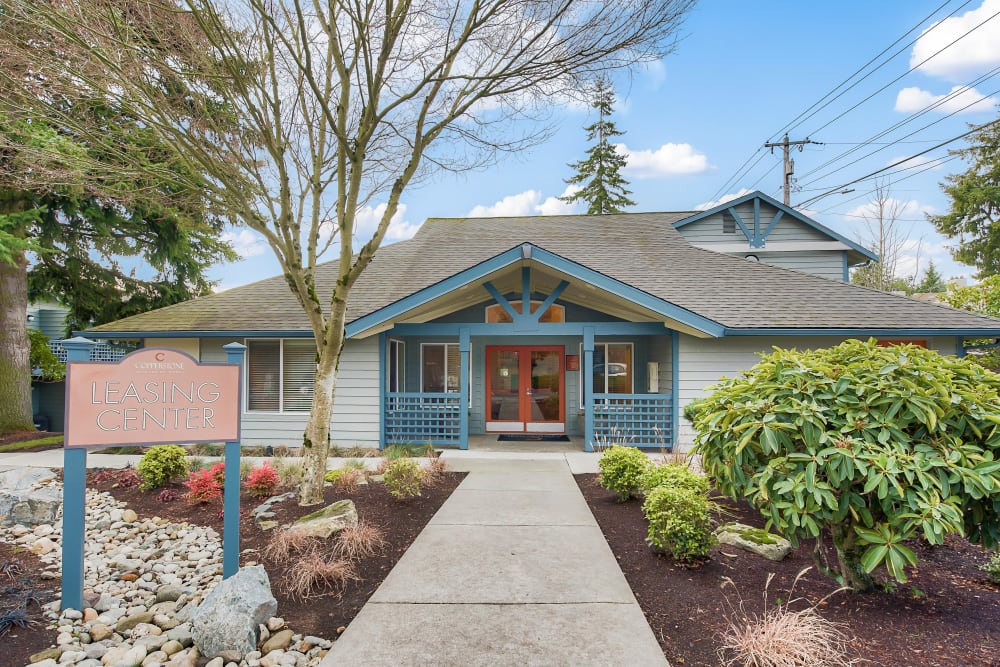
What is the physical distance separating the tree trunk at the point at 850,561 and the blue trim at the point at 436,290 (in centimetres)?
659

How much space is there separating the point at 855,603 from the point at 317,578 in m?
3.88

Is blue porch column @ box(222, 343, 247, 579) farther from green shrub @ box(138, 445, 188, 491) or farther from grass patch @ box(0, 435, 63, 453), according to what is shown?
grass patch @ box(0, 435, 63, 453)

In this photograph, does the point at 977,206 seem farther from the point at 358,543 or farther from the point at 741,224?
Result: the point at 358,543

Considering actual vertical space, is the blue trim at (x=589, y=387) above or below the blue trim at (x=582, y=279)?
below

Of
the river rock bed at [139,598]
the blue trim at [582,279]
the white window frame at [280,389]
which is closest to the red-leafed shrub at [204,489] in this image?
the river rock bed at [139,598]

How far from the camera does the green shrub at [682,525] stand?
4.11 meters

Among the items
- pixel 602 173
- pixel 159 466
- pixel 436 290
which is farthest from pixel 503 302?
pixel 602 173

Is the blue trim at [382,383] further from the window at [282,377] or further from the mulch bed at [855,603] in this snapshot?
the mulch bed at [855,603]

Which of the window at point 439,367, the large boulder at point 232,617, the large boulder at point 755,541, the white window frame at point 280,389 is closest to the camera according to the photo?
the large boulder at point 232,617

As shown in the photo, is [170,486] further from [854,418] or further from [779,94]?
[779,94]

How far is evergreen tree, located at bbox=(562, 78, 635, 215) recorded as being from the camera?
107 feet

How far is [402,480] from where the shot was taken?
614 cm

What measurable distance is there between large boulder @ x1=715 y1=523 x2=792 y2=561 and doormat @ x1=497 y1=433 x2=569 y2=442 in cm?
650

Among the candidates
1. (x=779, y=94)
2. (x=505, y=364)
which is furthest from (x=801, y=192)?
(x=505, y=364)
